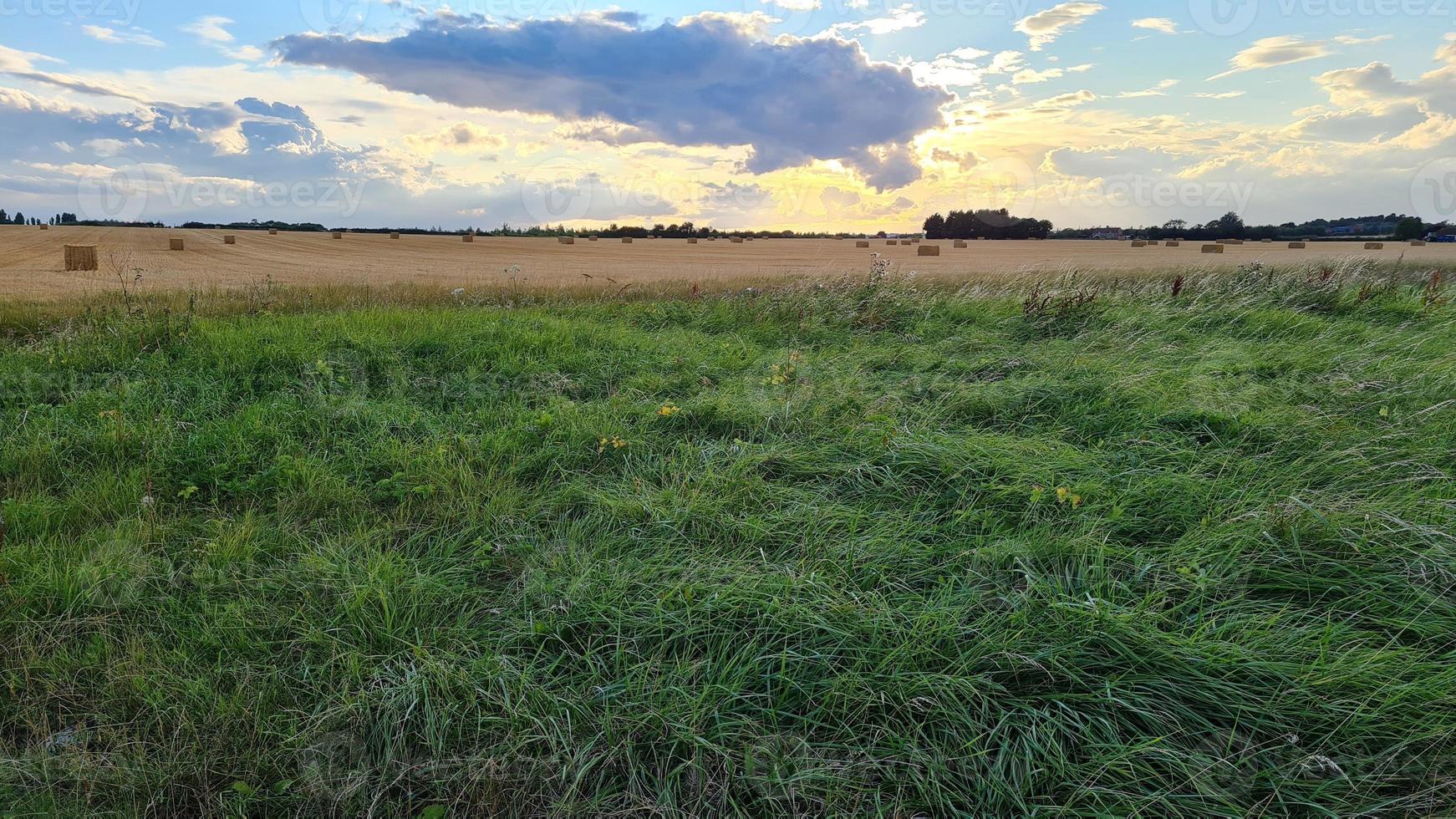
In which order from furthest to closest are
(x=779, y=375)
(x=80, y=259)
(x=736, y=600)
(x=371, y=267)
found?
(x=371, y=267), (x=80, y=259), (x=779, y=375), (x=736, y=600)

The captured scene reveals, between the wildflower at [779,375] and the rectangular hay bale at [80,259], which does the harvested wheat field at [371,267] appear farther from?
the wildflower at [779,375]

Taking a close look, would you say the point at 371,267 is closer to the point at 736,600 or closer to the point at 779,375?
the point at 779,375

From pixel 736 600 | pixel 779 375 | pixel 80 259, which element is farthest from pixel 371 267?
pixel 736 600

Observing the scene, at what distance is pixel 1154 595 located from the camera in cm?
272

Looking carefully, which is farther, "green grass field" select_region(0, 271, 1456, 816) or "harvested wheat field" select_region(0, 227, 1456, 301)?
"harvested wheat field" select_region(0, 227, 1456, 301)

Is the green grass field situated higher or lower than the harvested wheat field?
lower

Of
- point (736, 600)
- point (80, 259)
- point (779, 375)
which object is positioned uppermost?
point (80, 259)

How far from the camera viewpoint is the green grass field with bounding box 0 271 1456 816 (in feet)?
6.98

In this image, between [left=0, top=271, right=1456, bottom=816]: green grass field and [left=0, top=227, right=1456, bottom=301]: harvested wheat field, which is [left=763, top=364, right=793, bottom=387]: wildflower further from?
[left=0, top=227, right=1456, bottom=301]: harvested wheat field

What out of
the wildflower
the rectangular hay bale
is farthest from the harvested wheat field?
the wildflower

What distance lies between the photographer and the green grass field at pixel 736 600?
2.13 meters

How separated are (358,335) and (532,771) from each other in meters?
6.21

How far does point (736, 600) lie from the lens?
2.76m

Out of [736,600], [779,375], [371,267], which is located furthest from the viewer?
[371,267]
